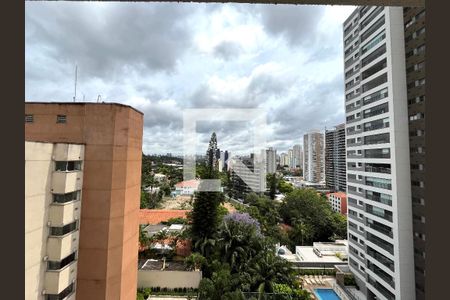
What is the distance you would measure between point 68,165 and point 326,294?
933cm

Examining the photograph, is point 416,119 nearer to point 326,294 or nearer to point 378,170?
point 378,170

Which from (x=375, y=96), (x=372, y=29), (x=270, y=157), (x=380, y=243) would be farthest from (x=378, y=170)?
(x=270, y=157)

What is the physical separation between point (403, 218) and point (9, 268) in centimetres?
800

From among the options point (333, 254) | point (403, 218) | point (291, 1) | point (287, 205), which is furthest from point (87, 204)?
point (287, 205)

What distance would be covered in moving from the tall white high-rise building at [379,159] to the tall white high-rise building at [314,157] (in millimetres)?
18446

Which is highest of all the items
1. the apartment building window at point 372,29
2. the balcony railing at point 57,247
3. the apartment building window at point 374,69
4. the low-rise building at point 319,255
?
the apartment building window at point 372,29

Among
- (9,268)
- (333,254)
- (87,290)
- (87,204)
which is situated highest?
(9,268)

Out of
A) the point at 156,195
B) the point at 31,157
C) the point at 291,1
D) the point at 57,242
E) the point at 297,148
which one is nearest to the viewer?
the point at 291,1

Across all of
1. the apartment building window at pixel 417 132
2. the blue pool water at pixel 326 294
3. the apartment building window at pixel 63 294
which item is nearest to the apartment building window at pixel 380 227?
the apartment building window at pixel 417 132

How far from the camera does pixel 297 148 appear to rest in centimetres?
3203

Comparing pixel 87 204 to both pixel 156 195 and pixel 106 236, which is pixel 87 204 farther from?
pixel 156 195

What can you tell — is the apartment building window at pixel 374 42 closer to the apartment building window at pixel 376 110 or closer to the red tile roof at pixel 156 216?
the apartment building window at pixel 376 110

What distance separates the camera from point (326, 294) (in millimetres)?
8531

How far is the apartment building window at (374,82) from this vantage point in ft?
23.5
